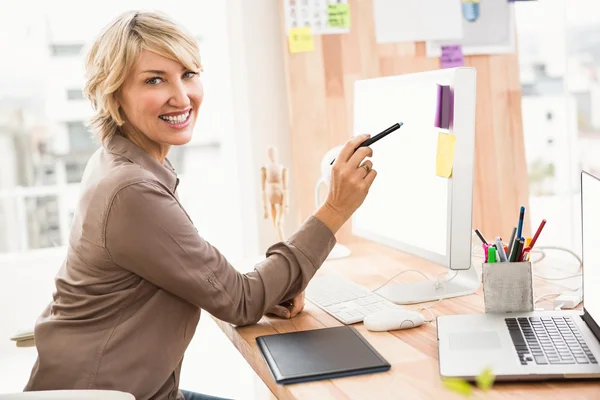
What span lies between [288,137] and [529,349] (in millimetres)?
1797

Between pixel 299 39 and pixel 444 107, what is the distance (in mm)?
1312

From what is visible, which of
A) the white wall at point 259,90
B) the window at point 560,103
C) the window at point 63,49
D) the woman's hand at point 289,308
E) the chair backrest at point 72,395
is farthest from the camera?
the window at point 560,103

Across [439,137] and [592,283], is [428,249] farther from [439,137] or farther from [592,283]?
[592,283]

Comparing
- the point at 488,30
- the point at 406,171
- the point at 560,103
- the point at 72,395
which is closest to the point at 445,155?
the point at 406,171

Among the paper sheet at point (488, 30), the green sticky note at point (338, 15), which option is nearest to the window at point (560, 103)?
the paper sheet at point (488, 30)

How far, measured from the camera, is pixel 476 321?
1.32 m

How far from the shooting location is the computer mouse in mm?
1382

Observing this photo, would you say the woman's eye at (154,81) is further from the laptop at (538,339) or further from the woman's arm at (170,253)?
the laptop at (538,339)

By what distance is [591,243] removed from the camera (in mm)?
1180

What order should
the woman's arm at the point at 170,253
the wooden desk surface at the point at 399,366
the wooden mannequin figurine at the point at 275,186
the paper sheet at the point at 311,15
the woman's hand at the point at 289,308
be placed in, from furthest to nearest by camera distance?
the paper sheet at the point at 311,15
the wooden mannequin figurine at the point at 275,186
the woman's hand at the point at 289,308
the woman's arm at the point at 170,253
the wooden desk surface at the point at 399,366

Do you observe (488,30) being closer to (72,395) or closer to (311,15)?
(311,15)

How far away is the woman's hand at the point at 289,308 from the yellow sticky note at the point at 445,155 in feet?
1.28

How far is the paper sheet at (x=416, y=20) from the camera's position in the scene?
2.72 metres

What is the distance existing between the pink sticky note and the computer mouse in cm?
162
